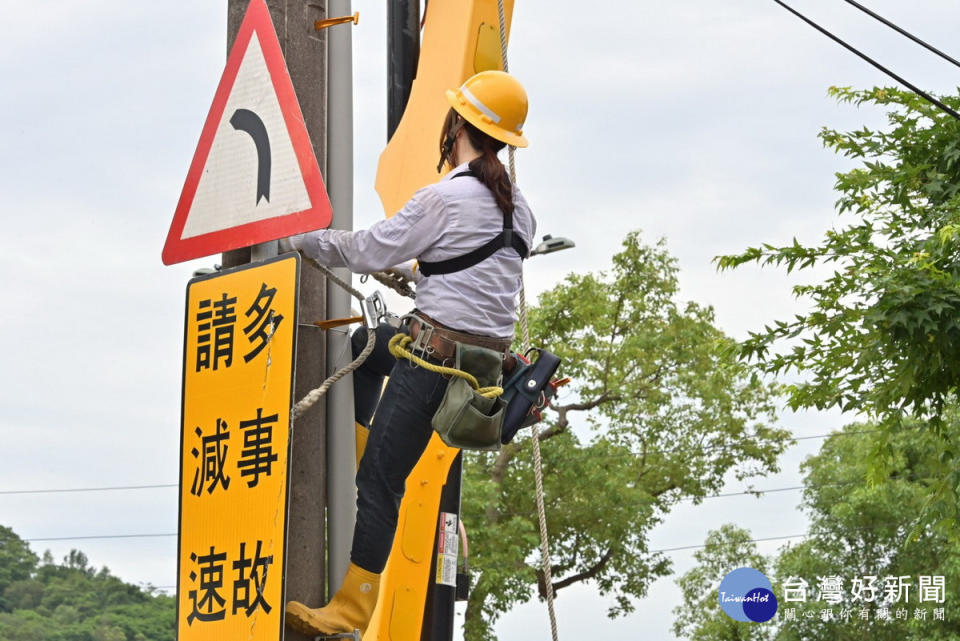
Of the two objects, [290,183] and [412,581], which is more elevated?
[290,183]

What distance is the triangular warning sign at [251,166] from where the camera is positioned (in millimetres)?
3201

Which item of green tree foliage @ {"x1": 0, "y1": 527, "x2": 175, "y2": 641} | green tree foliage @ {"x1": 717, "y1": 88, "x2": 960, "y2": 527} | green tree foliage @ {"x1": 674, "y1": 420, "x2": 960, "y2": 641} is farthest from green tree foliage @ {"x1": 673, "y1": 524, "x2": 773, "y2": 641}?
green tree foliage @ {"x1": 0, "y1": 527, "x2": 175, "y2": 641}

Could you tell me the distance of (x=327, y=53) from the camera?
3871mm

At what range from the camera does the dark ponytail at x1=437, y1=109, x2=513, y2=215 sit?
355 centimetres

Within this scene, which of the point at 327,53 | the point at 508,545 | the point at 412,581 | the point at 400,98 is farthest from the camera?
the point at 508,545


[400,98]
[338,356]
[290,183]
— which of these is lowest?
[338,356]

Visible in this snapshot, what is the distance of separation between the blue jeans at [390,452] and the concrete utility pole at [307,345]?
13 cm

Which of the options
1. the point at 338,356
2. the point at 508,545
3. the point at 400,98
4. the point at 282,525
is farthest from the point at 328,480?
the point at 508,545

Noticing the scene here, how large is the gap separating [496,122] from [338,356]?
2.73ft

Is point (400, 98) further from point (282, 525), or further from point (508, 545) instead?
point (508, 545)

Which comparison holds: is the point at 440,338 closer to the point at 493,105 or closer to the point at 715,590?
the point at 493,105

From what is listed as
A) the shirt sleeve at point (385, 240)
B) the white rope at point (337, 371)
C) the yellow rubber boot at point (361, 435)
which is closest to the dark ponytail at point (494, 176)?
the shirt sleeve at point (385, 240)

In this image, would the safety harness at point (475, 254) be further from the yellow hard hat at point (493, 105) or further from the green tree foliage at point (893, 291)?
the green tree foliage at point (893, 291)

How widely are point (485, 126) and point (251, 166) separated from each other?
74 cm
